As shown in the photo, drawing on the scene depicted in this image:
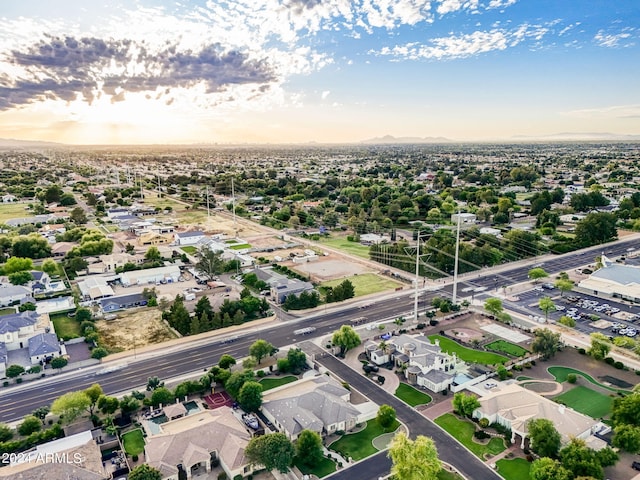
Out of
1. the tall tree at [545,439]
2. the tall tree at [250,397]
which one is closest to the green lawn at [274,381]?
the tall tree at [250,397]

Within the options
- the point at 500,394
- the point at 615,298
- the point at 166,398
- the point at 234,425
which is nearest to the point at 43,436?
the point at 166,398

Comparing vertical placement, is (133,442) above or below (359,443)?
above

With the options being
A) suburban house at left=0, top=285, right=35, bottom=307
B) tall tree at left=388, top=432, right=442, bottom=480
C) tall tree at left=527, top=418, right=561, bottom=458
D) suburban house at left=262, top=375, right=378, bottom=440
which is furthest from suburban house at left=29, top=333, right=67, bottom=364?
tall tree at left=527, top=418, right=561, bottom=458

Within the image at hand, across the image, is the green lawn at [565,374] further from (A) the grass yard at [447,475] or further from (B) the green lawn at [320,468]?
(B) the green lawn at [320,468]

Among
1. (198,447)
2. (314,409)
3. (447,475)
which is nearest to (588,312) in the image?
(447,475)

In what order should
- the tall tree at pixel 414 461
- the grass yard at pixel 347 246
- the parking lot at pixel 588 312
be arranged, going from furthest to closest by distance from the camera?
1. the grass yard at pixel 347 246
2. the parking lot at pixel 588 312
3. the tall tree at pixel 414 461

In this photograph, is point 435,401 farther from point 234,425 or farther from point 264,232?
point 264,232

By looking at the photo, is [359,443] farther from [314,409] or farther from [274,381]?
[274,381]
